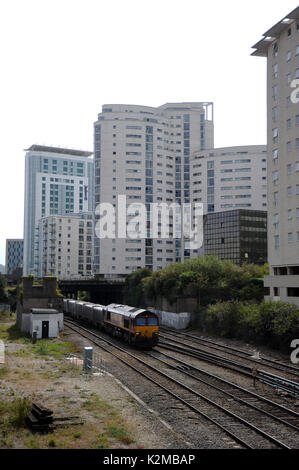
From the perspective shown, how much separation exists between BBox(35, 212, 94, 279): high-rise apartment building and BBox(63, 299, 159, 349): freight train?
8740 centimetres

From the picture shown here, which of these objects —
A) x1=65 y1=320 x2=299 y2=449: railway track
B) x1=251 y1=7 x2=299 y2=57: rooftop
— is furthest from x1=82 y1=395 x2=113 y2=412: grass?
x1=251 y1=7 x2=299 y2=57: rooftop

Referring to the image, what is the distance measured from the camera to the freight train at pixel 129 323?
3425cm

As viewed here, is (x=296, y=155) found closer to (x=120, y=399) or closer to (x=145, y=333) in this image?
(x=145, y=333)

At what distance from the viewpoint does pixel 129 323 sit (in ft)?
117

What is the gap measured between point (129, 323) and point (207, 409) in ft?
57.2

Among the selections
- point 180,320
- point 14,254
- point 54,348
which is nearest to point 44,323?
point 54,348

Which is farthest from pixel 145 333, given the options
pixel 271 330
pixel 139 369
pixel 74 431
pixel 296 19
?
pixel 296 19

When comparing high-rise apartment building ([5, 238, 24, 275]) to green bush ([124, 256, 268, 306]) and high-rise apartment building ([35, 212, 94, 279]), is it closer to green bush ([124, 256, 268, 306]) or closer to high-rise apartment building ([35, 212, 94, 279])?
high-rise apartment building ([35, 212, 94, 279])

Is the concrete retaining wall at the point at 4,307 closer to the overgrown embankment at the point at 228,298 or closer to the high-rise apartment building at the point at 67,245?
the overgrown embankment at the point at 228,298

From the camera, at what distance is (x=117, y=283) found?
7619 cm

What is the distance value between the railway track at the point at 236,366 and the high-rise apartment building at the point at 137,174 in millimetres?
61921

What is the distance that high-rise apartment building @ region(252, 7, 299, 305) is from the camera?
4206 centimetres

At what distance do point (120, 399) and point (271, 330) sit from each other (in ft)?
60.8

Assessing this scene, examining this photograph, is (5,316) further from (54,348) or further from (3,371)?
(3,371)
